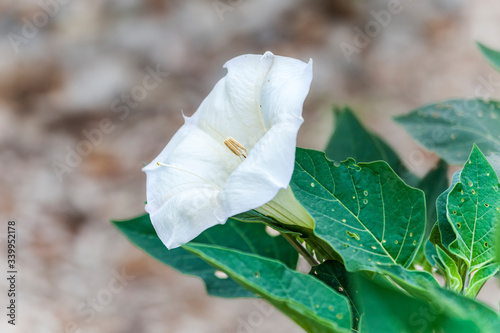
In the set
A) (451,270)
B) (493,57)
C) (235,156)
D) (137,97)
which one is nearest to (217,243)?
(235,156)

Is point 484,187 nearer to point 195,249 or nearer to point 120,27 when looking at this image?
point 195,249

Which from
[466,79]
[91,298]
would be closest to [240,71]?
[91,298]

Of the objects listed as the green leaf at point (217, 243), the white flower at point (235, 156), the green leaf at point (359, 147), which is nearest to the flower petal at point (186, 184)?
the white flower at point (235, 156)

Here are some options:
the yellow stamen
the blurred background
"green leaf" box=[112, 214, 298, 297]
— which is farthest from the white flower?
the blurred background

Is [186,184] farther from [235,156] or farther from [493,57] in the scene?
[493,57]

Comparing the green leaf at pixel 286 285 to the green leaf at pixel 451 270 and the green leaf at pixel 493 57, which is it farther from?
the green leaf at pixel 493 57

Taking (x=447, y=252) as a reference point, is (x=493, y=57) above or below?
above
